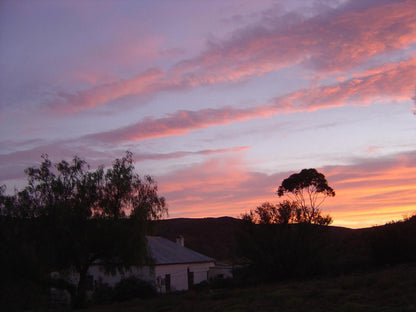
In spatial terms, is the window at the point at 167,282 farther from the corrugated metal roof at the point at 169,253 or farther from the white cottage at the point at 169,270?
the corrugated metal roof at the point at 169,253

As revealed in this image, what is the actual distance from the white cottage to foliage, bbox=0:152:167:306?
24.0 ft

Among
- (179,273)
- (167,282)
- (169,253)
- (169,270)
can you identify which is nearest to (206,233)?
(169,253)

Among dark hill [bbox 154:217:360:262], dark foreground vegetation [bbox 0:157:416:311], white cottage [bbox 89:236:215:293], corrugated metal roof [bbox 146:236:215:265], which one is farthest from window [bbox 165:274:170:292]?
dark hill [bbox 154:217:360:262]

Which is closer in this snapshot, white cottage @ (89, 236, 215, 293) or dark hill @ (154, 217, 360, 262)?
white cottage @ (89, 236, 215, 293)

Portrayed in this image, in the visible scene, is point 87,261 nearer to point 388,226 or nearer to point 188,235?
point 388,226

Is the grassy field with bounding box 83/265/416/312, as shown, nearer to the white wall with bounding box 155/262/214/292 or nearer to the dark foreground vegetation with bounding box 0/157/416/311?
the dark foreground vegetation with bounding box 0/157/416/311

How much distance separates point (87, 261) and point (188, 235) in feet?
249

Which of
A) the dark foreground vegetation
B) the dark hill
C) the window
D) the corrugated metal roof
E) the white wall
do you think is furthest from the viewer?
the dark hill

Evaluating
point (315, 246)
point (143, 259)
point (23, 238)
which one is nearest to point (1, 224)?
point (23, 238)

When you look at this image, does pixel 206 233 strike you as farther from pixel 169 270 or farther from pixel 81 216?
pixel 81 216

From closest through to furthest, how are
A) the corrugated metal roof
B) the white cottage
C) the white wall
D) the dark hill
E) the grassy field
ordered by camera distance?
the grassy field, the white cottage, the white wall, the corrugated metal roof, the dark hill

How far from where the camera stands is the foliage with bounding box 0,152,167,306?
2206 cm

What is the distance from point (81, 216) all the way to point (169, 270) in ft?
45.9

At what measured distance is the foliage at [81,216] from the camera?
22.1m
